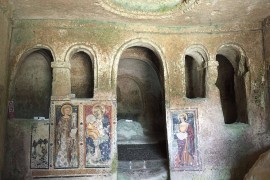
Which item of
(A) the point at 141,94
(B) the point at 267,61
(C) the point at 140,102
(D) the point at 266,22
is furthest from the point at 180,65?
(C) the point at 140,102

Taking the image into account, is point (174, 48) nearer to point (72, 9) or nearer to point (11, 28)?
point (72, 9)

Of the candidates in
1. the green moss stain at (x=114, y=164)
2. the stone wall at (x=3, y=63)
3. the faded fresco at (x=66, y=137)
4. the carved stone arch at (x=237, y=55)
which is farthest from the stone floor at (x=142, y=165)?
the carved stone arch at (x=237, y=55)

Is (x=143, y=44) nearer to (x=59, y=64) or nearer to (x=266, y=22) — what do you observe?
(x=59, y=64)

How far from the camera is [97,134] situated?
24.1 feet

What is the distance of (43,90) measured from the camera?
856cm

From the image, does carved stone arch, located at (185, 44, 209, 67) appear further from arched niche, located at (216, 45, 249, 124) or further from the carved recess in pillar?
the carved recess in pillar

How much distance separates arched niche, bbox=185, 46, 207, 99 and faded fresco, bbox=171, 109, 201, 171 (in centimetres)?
109

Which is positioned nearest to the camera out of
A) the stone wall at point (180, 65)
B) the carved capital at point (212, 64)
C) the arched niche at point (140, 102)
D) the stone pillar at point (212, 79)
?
the stone wall at point (180, 65)

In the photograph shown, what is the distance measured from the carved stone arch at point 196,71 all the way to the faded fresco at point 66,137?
3.42m

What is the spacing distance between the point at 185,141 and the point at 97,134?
236 centimetres

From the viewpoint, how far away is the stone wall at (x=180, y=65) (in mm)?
7500

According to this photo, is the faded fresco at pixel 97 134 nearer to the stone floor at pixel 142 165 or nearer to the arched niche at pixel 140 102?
the stone floor at pixel 142 165

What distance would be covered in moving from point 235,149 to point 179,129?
5.33 ft

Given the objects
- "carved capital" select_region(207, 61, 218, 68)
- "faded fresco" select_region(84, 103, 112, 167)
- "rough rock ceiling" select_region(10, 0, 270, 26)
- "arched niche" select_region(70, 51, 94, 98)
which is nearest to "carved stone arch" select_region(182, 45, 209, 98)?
"carved capital" select_region(207, 61, 218, 68)
